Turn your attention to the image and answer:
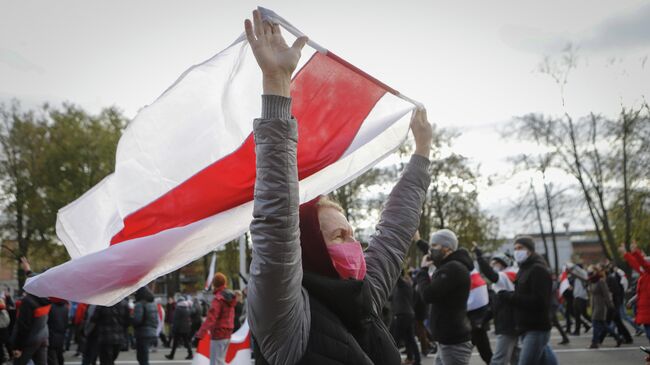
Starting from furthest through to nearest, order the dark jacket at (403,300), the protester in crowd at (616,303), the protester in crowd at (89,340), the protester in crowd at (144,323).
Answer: the protester in crowd at (616,303), the dark jacket at (403,300), the protester in crowd at (144,323), the protester in crowd at (89,340)

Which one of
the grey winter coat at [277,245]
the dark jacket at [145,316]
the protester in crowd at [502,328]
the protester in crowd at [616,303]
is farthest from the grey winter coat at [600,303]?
the grey winter coat at [277,245]

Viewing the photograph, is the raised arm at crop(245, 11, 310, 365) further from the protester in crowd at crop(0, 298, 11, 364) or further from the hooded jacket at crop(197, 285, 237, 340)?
the protester in crowd at crop(0, 298, 11, 364)

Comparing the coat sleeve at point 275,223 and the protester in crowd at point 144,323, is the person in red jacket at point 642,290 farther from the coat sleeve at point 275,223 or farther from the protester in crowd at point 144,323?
the coat sleeve at point 275,223

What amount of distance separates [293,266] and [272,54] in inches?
27.1

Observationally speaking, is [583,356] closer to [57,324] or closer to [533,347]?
[533,347]

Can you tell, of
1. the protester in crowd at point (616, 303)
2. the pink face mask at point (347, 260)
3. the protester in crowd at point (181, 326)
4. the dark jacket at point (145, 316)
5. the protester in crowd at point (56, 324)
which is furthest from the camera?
the protester in crowd at point (181, 326)

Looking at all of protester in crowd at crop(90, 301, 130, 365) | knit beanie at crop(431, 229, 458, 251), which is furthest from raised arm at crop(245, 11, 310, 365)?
protester in crowd at crop(90, 301, 130, 365)

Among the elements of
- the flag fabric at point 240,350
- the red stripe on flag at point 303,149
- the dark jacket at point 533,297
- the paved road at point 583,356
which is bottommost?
the paved road at point 583,356

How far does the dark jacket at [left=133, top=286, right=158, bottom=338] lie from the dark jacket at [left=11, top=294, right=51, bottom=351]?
2577 millimetres

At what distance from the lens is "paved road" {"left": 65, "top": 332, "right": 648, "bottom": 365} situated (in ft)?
39.4

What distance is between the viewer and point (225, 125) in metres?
3.07

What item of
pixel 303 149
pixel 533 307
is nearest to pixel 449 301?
pixel 533 307

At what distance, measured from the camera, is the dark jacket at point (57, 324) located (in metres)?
11.5

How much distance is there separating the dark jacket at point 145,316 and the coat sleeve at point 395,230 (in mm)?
9903
